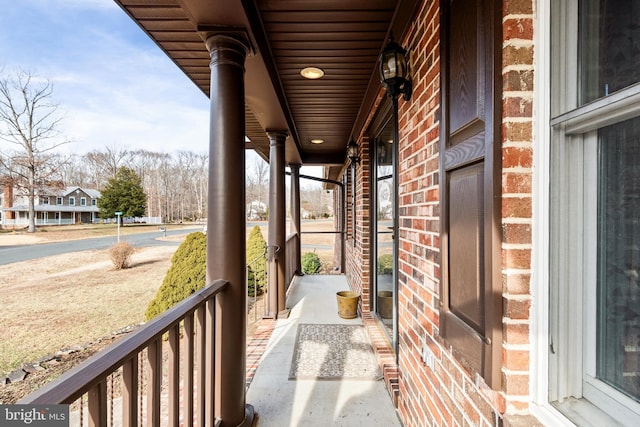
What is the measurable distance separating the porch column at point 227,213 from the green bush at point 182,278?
10.2 ft

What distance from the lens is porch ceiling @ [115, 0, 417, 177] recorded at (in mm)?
1797

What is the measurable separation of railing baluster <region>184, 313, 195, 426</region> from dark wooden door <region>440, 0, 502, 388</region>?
1188mm

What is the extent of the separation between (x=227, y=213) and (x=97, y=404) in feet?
3.89

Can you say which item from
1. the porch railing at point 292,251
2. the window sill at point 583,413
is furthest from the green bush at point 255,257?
the window sill at point 583,413

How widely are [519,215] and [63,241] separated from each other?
28.5 metres

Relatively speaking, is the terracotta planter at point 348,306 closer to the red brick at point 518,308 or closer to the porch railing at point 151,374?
the porch railing at point 151,374

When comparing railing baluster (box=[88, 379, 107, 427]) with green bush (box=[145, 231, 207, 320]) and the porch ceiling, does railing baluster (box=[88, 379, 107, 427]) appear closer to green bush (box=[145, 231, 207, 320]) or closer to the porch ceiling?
the porch ceiling

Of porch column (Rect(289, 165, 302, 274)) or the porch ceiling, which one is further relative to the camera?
porch column (Rect(289, 165, 302, 274))

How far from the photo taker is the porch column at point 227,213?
1.86 m

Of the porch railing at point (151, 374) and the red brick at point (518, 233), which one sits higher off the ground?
the red brick at point (518, 233)

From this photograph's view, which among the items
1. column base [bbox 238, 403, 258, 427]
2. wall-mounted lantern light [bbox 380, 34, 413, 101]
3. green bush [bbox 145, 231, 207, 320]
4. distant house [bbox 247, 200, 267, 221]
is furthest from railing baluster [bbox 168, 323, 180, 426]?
distant house [bbox 247, 200, 267, 221]

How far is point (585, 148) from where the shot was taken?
0.83 metres

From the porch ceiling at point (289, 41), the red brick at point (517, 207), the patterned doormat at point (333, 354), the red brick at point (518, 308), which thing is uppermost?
the porch ceiling at point (289, 41)

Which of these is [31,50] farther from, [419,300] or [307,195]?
[307,195]
